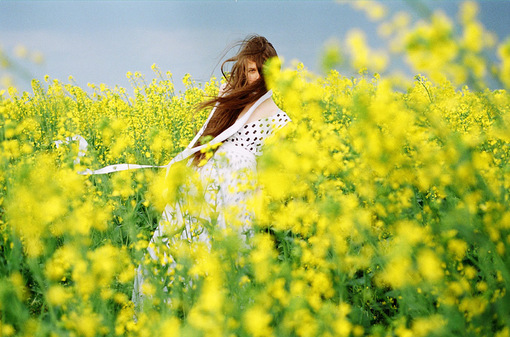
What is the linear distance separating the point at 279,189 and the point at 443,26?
2.76 feet

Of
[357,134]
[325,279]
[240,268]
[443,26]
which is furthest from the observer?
[240,268]

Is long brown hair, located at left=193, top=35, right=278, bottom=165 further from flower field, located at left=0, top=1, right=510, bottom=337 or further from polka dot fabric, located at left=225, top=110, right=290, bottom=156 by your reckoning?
flower field, located at left=0, top=1, right=510, bottom=337

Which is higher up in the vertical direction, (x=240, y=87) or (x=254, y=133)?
(x=240, y=87)

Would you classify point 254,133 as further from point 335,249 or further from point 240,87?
point 335,249

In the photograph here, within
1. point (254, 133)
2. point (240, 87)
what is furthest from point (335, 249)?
point (240, 87)

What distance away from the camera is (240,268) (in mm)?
1905

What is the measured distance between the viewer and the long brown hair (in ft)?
10.6

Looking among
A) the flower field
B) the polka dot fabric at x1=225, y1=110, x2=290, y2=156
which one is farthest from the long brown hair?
the flower field

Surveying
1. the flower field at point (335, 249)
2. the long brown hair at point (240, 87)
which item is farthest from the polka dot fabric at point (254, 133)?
the flower field at point (335, 249)

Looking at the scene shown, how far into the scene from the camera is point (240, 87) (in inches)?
130

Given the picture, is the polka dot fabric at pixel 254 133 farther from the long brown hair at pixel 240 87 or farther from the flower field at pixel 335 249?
the flower field at pixel 335 249

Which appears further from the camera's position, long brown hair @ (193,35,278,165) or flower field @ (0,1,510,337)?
long brown hair @ (193,35,278,165)

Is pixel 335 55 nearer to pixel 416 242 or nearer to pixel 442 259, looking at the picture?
pixel 416 242

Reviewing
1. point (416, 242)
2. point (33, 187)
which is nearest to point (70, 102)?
point (33, 187)
